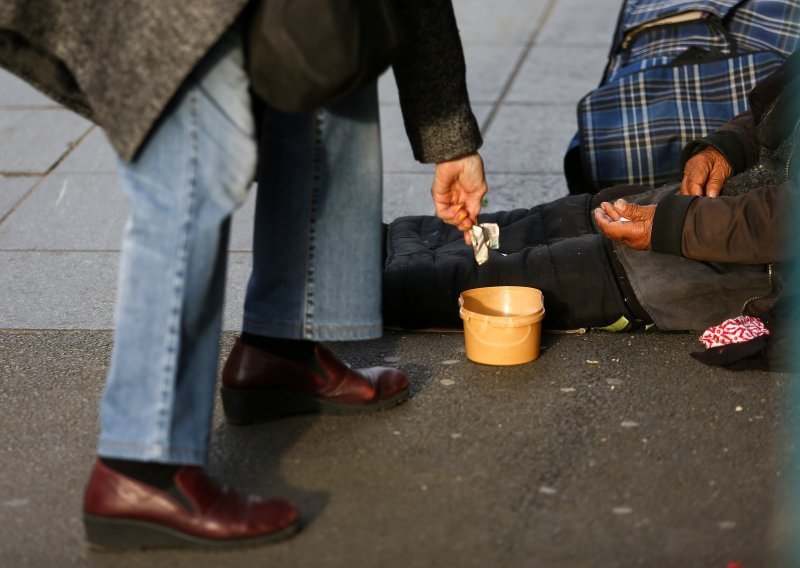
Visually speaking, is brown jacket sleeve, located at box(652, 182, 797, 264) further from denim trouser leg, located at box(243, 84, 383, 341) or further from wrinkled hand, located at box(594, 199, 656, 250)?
denim trouser leg, located at box(243, 84, 383, 341)

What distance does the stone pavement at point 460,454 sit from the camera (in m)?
2.33

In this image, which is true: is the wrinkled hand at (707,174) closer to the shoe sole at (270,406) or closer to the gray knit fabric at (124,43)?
the shoe sole at (270,406)

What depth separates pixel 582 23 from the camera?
7.15 m

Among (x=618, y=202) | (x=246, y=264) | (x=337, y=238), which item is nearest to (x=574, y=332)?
(x=618, y=202)

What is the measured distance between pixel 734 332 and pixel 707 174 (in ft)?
1.92

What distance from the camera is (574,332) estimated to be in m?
3.39

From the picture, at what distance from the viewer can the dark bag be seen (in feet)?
6.50

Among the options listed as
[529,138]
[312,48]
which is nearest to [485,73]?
[529,138]

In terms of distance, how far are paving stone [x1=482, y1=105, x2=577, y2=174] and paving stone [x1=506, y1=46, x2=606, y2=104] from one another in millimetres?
169

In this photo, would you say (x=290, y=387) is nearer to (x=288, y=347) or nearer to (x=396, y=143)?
(x=288, y=347)

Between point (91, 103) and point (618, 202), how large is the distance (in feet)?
5.59

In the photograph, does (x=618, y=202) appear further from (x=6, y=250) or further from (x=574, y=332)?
(x=6, y=250)

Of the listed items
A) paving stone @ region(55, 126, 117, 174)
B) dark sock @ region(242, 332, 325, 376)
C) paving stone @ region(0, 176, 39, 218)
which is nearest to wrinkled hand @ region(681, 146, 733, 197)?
dark sock @ region(242, 332, 325, 376)

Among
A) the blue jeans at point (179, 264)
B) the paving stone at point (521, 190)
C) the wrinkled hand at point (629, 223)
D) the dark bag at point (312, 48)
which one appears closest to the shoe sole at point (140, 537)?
the blue jeans at point (179, 264)
